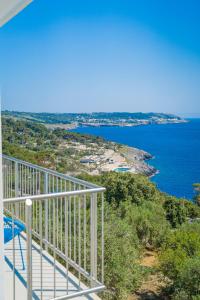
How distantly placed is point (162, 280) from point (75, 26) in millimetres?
47075

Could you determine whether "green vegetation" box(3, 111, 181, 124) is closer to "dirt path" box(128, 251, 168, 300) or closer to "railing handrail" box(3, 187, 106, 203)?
"dirt path" box(128, 251, 168, 300)

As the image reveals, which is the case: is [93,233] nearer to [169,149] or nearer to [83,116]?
[83,116]

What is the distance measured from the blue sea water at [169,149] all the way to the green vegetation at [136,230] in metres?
16.2

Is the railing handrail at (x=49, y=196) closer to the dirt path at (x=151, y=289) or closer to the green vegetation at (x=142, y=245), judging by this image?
the green vegetation at (x=142, y=245)

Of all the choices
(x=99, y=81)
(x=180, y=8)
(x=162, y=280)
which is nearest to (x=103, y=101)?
(x=99, y=81)

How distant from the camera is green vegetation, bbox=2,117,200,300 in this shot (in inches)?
366

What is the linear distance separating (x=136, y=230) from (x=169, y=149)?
193ft

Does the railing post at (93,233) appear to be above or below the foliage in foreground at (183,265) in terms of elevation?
above

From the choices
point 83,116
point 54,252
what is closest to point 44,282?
point 54,252

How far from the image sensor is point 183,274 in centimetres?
999

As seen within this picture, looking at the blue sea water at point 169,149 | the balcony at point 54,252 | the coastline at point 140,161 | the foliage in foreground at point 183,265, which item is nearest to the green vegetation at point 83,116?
the blue sea water at point 169,149

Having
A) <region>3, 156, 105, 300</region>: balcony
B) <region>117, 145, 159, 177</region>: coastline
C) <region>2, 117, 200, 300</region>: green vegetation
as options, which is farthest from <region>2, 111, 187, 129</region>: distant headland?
<region>3, 156, 105, 300</region>: balcony

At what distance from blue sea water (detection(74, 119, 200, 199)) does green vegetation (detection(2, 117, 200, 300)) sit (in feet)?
53.1

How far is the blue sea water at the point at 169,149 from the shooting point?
5203cm
